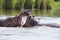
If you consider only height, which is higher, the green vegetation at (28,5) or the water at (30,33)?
the water at (30,33)

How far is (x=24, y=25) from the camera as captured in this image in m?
→ 13.5

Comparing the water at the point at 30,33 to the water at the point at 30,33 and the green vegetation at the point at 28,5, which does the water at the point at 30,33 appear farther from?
the green vegetation at the point at 28,5

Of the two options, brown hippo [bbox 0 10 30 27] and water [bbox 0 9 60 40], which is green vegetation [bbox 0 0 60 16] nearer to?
brown hippo [bbox 0 10 30 27]

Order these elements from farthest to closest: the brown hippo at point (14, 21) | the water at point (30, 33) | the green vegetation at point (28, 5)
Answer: the green vegetation at point (28, 5)
the brown hippo at point (14, 21)
the water at point (30, 33)

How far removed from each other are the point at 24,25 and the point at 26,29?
0.68 metres

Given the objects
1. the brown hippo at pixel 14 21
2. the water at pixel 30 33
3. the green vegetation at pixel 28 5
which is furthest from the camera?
the green vegetation at pixel 28 5

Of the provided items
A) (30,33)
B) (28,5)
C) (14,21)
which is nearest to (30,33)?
(30,33)

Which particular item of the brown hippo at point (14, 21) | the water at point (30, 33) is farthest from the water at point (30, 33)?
the brown hippo at point (14, 21)

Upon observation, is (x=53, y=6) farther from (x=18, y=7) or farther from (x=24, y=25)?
(x=24, y=25)

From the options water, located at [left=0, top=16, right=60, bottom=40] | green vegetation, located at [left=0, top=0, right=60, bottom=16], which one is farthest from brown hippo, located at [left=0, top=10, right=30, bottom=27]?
green vegetation, located at [left=0, top=0, right=60, bottom=16]

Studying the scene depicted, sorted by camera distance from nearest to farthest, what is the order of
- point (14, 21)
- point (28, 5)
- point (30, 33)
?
point (30, 33)
point (14, 21)
point (28, 5)

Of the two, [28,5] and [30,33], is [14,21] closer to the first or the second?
[30,33]

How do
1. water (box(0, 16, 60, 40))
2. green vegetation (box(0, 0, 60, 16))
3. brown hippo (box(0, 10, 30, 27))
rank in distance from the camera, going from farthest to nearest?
green vegetation (box(0, 0, 60, 16))
brown hippo (box(0, 10, 30, 27))
water (box(0, 16, 60, 40))

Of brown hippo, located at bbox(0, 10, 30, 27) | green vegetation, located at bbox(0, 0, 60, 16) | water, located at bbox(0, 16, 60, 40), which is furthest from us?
green vegetation, located at bbox(0, 0, 60, 16)
